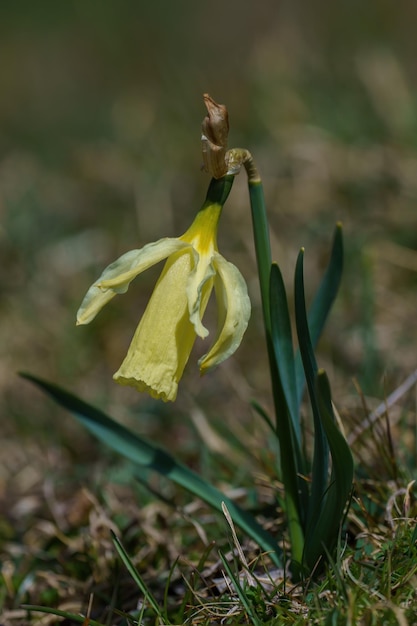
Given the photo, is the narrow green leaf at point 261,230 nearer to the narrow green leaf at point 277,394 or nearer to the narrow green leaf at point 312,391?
the narrow green leaf at point 277,394

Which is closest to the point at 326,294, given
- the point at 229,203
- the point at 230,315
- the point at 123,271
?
the point at 230,315

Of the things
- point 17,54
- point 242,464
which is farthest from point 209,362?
point 17,54

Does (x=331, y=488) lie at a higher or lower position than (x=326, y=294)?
lower

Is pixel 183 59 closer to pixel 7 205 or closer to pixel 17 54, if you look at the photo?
pixel 17 54

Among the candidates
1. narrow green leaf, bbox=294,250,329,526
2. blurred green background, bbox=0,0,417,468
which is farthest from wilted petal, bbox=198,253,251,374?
blurred green background, bbox=0,0,417,468

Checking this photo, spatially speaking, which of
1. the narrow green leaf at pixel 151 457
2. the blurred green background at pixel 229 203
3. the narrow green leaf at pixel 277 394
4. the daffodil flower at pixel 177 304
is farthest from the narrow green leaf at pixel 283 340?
the blurred green background at pixel 229 203

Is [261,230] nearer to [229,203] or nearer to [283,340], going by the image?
[283,340]
